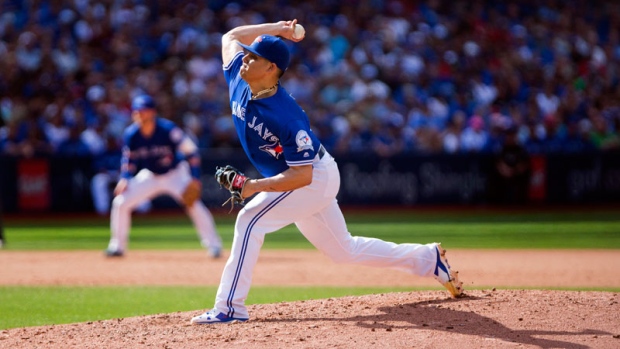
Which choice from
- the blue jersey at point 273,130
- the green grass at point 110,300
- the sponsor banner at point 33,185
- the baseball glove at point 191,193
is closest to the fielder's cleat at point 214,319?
the blue jersey at point 273,130

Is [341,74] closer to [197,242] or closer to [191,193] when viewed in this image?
[197,242]

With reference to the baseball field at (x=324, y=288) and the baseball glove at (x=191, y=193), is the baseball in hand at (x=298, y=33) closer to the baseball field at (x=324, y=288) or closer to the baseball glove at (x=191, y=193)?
the baseball field at (x=324, y=288)

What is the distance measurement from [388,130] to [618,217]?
16.9 feet

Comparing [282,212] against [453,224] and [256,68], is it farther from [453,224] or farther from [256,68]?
[453,224]

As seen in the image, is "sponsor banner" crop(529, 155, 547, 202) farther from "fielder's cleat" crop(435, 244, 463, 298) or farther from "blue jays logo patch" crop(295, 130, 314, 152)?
"blue jays logo patch" crop(295, 130, 314, 152)

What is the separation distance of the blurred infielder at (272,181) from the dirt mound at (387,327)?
36 cm

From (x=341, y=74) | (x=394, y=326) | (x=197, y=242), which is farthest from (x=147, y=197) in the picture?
(x=341, y=74)

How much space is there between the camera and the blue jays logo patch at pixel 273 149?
6062 mm

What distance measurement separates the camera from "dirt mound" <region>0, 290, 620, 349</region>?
18.0ft

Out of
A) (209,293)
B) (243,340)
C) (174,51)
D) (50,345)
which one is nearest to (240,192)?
(243,340)

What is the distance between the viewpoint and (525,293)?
6949 mm

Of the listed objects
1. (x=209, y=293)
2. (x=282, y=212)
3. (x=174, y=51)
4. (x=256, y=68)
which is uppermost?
(x=174, y=51)

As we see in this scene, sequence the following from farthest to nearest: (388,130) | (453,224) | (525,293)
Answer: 1. (388,130)
2. (453,224)
3. (525,293)

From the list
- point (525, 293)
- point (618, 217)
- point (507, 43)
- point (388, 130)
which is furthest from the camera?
point (507, 43)
